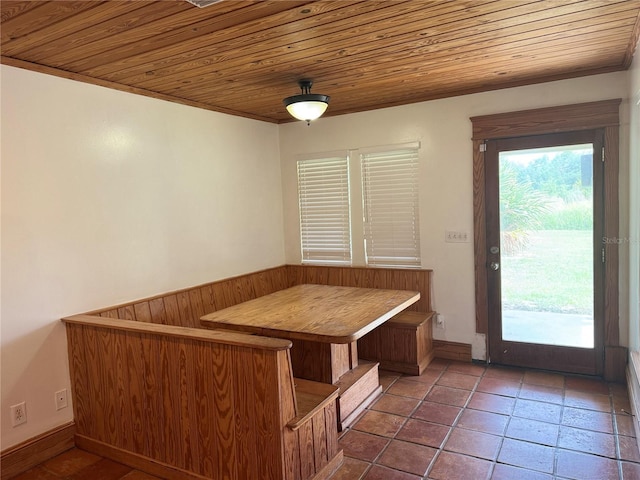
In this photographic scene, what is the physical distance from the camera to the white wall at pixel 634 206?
2.93 metres

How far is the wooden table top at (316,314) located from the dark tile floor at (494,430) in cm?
76

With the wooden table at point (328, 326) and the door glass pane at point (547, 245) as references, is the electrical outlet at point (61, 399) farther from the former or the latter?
the door glass pane at point (547, 245)

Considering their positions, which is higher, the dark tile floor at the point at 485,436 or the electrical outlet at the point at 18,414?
the electrical outlet at the point at 18,414

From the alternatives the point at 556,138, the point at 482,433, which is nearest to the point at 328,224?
the point at 556,138

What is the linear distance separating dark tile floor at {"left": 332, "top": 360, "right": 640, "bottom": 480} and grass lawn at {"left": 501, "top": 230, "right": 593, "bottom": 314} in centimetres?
60

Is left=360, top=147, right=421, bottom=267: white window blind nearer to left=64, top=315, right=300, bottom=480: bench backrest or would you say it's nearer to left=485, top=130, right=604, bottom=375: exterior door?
left=485, top=130, right=604, bottom=375: exterior door

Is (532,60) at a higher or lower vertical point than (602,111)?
higher

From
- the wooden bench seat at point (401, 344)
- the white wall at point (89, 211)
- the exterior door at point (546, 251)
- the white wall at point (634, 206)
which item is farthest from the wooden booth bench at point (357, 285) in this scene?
the white wall at point (634, 206)

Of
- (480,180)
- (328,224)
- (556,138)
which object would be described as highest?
(556,138)

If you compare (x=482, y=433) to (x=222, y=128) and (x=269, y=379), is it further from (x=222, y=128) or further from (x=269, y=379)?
(x=222, y=128)

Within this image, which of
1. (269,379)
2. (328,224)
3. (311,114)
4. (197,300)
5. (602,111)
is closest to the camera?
(269,379)

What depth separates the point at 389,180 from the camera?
4402mm

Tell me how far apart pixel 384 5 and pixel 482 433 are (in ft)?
8.59

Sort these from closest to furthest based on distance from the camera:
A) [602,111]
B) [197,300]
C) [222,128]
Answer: [602,111], [197,300], [222,128]
